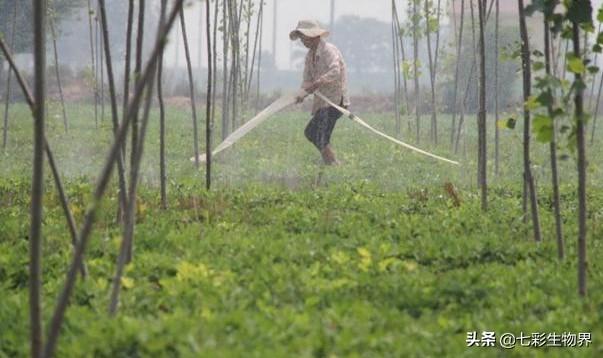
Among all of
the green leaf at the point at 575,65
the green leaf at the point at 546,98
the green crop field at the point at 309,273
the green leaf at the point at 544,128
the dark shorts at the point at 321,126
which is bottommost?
the green crop field at the point at 309,273

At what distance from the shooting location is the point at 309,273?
4.67 meters

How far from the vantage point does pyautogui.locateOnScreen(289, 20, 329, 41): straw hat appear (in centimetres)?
1129

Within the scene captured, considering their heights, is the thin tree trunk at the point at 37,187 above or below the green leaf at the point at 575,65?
below

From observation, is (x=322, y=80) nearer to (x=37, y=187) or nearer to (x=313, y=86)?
(x=313, y=86)

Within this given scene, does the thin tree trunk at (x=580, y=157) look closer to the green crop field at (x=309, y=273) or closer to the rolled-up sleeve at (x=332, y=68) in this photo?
the green crop field at (x=309, y=273)

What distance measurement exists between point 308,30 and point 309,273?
701cm

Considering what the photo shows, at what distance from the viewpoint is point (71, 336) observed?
12.4 feet

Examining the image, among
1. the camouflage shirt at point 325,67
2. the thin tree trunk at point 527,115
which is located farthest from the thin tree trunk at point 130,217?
the camouflage shirt at point 325,67

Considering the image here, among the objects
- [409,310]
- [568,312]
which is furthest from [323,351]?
[568,312]

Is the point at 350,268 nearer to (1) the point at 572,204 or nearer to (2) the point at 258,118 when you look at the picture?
(1) the point at 572,204

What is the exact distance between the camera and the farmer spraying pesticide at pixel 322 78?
1134 cm

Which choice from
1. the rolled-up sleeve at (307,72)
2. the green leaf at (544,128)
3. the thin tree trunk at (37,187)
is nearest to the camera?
the thin tree trunk at (37,187)

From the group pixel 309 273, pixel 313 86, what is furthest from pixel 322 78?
pixel 309 273

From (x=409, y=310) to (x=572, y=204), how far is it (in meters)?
4.12
